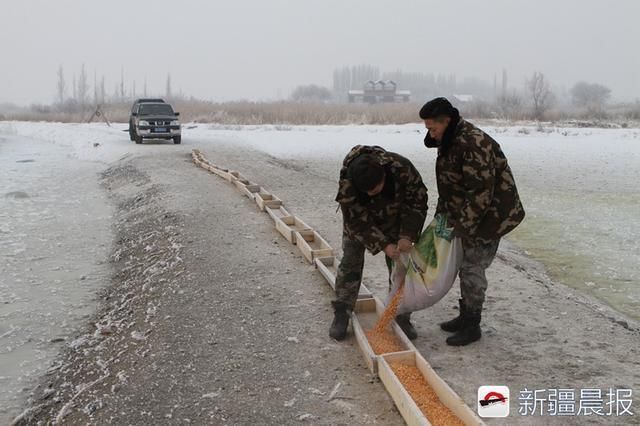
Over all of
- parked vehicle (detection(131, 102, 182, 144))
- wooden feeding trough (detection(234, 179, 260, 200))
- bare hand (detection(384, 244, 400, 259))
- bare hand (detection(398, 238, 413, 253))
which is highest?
parked vehicle (detection(131, 102, 182, 144))

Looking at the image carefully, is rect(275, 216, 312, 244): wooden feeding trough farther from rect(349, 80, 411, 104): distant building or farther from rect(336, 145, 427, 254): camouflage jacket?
rect(349, 80, 411, 104): distant building

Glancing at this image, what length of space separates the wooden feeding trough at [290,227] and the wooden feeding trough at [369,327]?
2.72 m

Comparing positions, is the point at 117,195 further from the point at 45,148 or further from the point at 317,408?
the point at 45,148

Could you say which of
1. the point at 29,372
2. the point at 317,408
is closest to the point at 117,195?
the point at 29,372

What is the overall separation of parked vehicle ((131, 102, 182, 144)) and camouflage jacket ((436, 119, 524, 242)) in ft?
68.4

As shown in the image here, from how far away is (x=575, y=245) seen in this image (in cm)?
905

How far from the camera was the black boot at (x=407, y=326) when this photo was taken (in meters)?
5.21

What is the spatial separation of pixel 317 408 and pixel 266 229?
5.13 m

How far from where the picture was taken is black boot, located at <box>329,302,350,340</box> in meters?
5.23

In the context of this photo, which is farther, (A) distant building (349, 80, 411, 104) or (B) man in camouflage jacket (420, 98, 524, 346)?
(A) distant building (349, 80, 411, 104)

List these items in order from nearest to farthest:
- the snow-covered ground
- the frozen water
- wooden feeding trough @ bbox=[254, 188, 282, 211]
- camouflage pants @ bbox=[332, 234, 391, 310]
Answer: camouflage pants @ bbox=[332, 234, 391, 310] < the frozen water < the snow-covered ground < wooden feeding trough @ bbox=[254, 188, 282, 211]

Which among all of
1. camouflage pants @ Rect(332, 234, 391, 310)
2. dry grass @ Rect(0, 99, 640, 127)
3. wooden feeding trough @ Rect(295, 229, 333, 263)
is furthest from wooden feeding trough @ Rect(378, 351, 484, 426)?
dry grass @ Rect(0, 99, 640, 127)

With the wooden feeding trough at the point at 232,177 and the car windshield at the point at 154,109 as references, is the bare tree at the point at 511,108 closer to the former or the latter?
the car windshield at the point at 154,109

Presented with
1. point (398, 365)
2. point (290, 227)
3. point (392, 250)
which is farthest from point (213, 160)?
point (398, 365)
